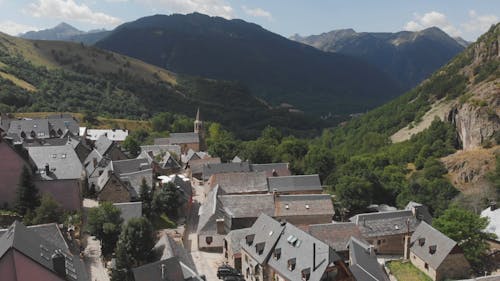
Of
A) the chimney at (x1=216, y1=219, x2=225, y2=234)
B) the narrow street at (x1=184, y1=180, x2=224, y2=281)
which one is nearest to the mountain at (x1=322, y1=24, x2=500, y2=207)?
the narrow street at (x1=184, y1=180, x2=224, y2=281)

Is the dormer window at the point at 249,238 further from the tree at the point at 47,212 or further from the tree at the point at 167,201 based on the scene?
the tree at the point at 47,212

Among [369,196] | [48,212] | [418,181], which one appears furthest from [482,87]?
[48,212]

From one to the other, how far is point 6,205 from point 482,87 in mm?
145933

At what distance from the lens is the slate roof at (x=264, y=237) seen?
48.8 meters

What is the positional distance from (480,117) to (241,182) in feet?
293

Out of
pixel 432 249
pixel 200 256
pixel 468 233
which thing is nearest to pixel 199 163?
pixel 200 256

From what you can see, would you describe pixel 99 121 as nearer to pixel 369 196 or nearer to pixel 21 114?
pixel 21 114

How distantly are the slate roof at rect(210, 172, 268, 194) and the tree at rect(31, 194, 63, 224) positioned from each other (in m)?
27.6

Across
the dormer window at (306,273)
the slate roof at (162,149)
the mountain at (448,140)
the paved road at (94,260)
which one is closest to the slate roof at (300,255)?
the dormer window at (306,273)

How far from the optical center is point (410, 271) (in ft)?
188

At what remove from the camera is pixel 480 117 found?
13262 cm

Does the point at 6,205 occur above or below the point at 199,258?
above

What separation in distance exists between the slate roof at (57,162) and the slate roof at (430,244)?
147ft

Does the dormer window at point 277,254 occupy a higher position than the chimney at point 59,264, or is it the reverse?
the chimney at point 59,264
